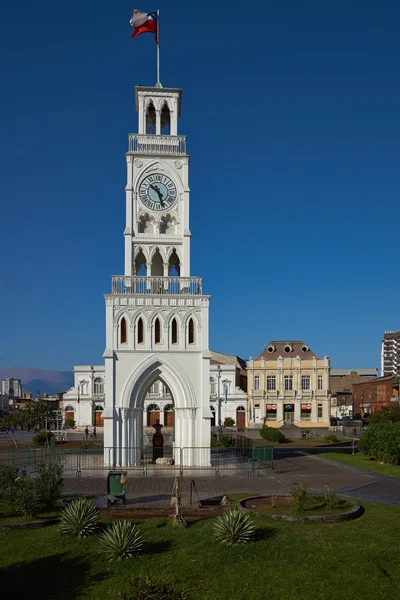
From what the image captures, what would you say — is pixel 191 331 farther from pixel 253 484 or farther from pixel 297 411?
pixel 297 411

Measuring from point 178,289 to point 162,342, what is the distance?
3.17 m

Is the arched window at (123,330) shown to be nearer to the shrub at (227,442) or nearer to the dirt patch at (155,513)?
the dirt patch at (155,513)

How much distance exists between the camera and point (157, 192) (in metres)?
35.8

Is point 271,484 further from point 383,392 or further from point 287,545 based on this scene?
point 383,392

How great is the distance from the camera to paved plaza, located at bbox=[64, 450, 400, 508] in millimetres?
22500

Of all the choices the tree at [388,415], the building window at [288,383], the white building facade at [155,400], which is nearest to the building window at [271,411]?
the building window at [288,383]

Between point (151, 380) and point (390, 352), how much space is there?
492 feet

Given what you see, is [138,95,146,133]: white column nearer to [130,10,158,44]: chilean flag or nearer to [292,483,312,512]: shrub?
[130,10,158,44]: chilean flag

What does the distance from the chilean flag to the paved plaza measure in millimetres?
24906

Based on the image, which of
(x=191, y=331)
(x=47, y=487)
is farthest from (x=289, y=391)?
(x=47, y=487)

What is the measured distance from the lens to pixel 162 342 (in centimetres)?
3266

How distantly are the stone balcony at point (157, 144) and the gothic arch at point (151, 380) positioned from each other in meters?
12.1

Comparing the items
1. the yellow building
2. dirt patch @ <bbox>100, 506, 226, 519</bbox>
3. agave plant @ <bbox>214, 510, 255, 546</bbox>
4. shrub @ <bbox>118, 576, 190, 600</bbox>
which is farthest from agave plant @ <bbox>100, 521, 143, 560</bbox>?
the yellow building

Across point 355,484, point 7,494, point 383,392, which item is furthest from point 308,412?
point 7,494
